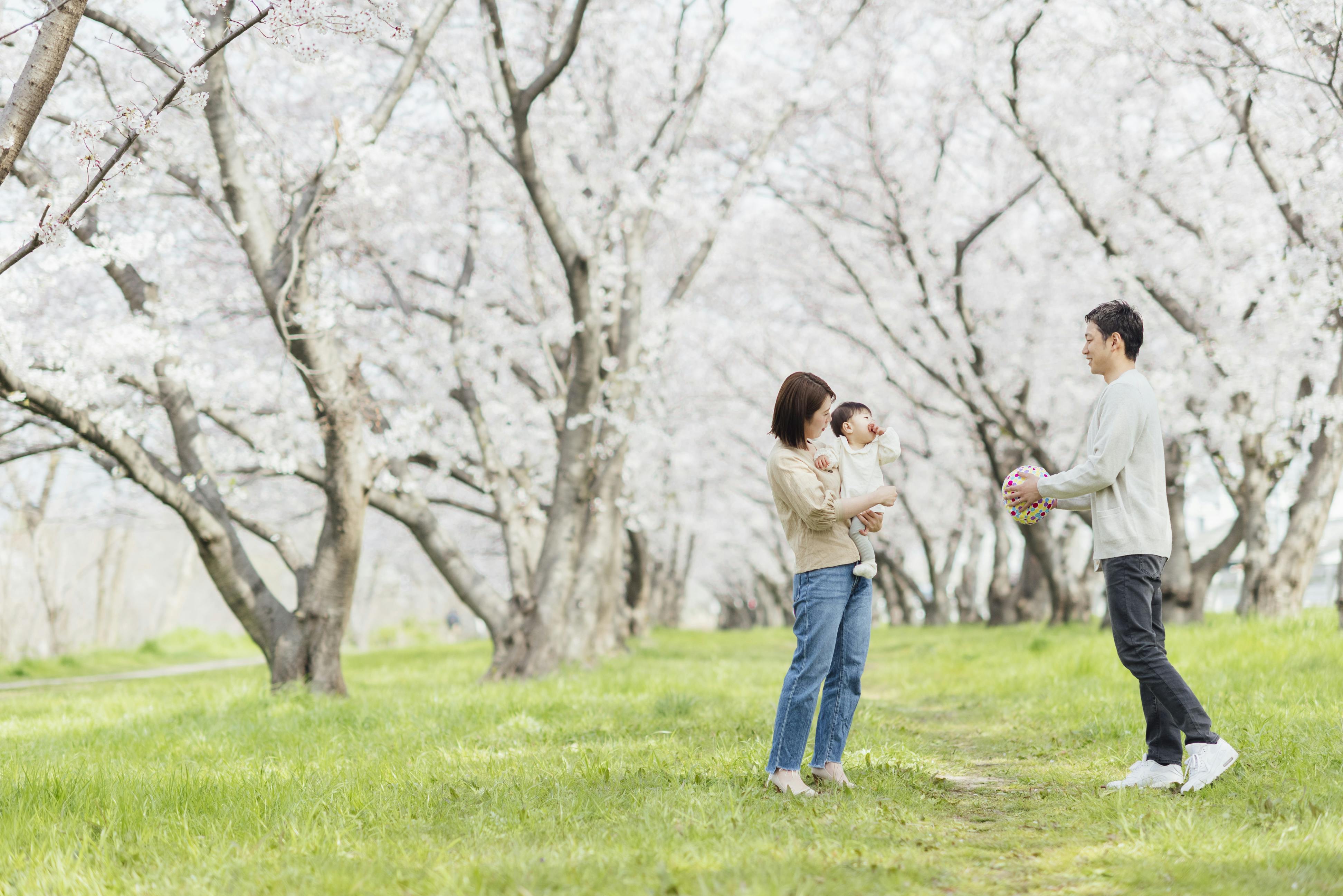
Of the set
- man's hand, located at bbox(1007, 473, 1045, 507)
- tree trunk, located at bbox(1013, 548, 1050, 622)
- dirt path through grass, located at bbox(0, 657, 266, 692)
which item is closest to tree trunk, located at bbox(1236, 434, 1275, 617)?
tree trunk, located at bbox(1013, 548, 1050, 622)

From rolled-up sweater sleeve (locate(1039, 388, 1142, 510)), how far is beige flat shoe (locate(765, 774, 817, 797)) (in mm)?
1688

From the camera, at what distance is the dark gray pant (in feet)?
14.6

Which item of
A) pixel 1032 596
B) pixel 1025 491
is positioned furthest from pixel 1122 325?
pixel 1032 596

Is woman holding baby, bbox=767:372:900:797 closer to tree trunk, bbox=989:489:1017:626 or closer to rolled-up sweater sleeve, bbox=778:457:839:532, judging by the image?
rolled-up sweater sleeve, bbox=778:457:839:532

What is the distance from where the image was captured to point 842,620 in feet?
15.6

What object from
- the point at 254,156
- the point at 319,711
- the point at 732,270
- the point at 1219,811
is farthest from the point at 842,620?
the point at 732,270

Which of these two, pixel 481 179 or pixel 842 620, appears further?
pixel 481 179

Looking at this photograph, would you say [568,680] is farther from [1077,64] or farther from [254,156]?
[1077,64]

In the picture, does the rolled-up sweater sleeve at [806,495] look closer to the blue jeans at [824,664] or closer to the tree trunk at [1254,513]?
the blue jeans at [824,664]

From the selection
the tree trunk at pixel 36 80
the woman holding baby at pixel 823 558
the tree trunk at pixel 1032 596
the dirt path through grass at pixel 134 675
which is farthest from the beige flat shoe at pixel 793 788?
the tree trunk at pixel 1032 596

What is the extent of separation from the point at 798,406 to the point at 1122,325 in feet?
5.01

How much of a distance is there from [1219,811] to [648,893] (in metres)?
2.36

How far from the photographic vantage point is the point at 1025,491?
15.4 feet

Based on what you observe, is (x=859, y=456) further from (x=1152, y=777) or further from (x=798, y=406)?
(x=1152, y=777)
